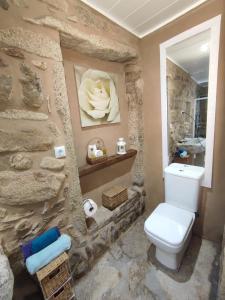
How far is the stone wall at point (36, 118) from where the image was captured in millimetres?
954

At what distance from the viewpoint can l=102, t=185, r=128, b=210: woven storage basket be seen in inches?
68.2

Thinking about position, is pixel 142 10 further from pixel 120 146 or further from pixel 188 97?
pixel 120 146

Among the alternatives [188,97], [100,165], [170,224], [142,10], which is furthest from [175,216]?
[142,10]

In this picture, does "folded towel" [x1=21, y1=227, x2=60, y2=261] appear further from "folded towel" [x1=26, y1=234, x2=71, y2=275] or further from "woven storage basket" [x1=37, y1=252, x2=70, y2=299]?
"woven storage basket" [x1=37, y1=252, x2=70, y2=299]

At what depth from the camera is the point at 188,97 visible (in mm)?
1594

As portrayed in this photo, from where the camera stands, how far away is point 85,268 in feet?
4.70

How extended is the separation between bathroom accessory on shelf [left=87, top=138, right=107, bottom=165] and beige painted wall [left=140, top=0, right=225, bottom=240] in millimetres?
687

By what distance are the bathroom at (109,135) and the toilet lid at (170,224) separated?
0.10 m

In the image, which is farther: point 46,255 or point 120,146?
point 120,146

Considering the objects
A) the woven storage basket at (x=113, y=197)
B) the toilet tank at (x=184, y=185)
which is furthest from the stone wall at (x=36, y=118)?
the toilet tank at (x=184, y=185)

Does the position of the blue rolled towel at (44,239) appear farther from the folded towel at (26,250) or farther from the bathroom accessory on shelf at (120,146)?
the bathroom accessory on shelf at (120,146)

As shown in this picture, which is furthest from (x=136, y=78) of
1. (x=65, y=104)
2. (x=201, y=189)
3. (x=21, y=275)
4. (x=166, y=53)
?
(x=21, y=275)

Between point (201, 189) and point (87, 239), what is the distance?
1305mm

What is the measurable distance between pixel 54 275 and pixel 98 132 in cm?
133
